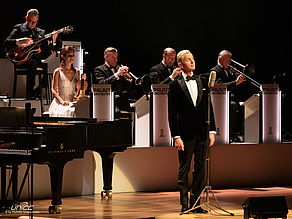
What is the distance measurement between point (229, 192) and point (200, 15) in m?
4.11

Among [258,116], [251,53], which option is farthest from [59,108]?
[251,53]

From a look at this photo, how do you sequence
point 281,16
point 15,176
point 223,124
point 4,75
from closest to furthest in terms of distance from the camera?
point 15,176 < point 223,124 < point 4,75 < point 281,16

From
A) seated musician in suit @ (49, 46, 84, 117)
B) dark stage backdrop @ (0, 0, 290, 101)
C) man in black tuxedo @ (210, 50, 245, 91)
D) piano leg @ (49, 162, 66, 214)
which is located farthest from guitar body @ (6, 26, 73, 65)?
piano leg @ (49, 162, 66, 214)

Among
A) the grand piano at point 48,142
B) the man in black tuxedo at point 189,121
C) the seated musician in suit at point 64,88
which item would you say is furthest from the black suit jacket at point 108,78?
the man in black tuxedo at point 189,121

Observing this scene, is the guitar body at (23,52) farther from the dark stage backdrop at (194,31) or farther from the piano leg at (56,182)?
the piano leg at (56,182)

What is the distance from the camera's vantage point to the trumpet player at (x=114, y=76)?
30.3 feet

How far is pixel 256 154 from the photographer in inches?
366

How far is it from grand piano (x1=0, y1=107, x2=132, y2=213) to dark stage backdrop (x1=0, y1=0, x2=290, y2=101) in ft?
13.9

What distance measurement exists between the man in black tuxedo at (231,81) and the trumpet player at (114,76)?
1229 mm

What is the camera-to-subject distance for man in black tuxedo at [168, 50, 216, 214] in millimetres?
6730

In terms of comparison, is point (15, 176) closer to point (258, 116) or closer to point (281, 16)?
point (258, 116)

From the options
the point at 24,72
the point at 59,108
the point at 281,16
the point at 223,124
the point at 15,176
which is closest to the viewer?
the point at 15,176

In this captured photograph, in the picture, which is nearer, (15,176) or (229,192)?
(15,176)

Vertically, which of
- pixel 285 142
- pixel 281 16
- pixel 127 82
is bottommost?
pixel 285 142
